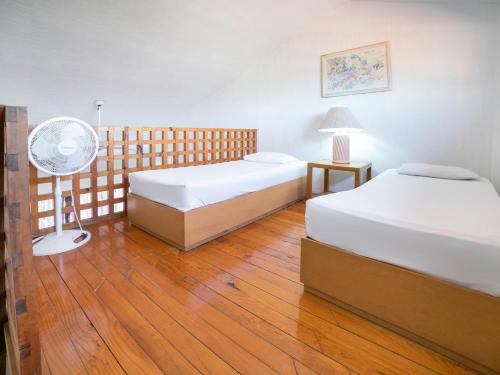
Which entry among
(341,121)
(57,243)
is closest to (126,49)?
(57,243)

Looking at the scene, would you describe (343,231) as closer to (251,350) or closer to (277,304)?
(277,304)

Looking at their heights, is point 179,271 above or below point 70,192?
below

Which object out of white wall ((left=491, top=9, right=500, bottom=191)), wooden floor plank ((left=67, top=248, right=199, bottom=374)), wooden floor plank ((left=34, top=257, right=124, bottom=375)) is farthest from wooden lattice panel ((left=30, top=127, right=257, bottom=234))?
white wall ((left=491, top=9, right=500, bottom=191))

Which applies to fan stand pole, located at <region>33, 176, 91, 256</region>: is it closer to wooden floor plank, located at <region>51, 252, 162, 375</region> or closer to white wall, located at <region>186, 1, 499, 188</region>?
wooden floor plank, located at <region>51, 252, 162, 375</region>

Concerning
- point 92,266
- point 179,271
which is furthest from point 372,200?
point 92,266

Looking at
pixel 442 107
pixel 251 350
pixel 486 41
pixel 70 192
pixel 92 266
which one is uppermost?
pixel 486 41

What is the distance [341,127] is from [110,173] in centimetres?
233

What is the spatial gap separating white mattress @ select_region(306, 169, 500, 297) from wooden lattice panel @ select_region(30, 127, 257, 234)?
190 centimetres

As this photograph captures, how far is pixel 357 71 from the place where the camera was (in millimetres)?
2979

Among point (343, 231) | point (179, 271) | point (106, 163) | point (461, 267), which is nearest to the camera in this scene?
point (461, 267)

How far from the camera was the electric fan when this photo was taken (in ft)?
5.48

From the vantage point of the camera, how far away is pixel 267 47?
3.75 m

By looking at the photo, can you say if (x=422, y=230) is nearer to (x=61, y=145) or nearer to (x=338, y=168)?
(x=338, y=168)

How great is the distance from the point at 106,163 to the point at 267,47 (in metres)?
2.74
